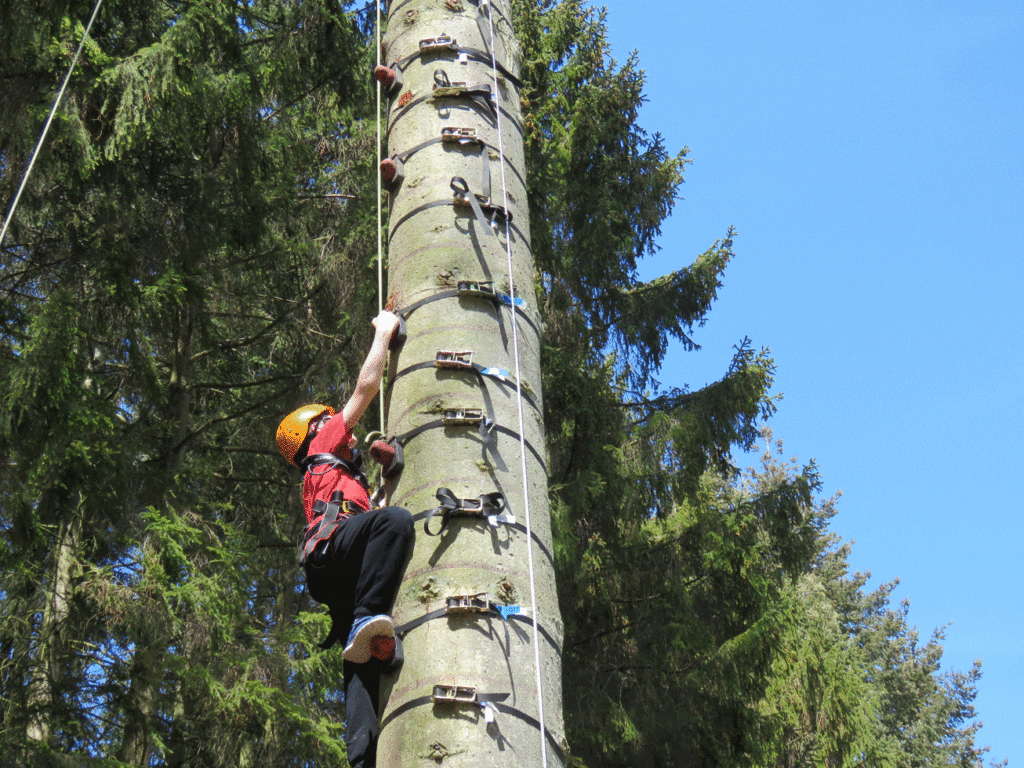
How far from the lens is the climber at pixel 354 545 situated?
2730mm

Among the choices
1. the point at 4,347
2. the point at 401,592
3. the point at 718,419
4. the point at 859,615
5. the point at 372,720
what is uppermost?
the point at 859,615

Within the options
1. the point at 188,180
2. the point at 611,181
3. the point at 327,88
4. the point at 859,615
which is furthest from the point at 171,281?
the point at 859,615

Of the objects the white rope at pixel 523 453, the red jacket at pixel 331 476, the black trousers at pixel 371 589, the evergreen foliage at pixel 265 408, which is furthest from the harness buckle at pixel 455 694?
the evergreen foliage at pixel 265 408

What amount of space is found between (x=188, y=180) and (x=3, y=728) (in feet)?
14.0

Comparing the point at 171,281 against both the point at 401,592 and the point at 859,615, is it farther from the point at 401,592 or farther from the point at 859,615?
the point at 859,615

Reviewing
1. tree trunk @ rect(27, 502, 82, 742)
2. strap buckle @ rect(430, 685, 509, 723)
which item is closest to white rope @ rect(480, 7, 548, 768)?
strap buckle @ rect(430, 685, 509, 723)

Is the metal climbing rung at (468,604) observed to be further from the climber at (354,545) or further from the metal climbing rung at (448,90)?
the metal climbing rung at (448,90)

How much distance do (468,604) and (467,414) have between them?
21.4 inches

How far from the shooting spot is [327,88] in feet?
29.1

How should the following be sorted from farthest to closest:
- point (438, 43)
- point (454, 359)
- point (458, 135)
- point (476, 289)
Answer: point (438, 43) → point (458, 135) → point (476, 289) → point (454, 359)

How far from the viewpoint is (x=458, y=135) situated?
3352mm

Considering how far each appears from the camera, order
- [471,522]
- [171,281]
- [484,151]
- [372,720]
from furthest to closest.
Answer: [171,281] < [484,151] < [372,720] < [471,522]

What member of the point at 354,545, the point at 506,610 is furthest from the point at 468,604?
the point at 354,545

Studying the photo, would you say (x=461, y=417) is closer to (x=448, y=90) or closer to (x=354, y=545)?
(x=354, y=545)
